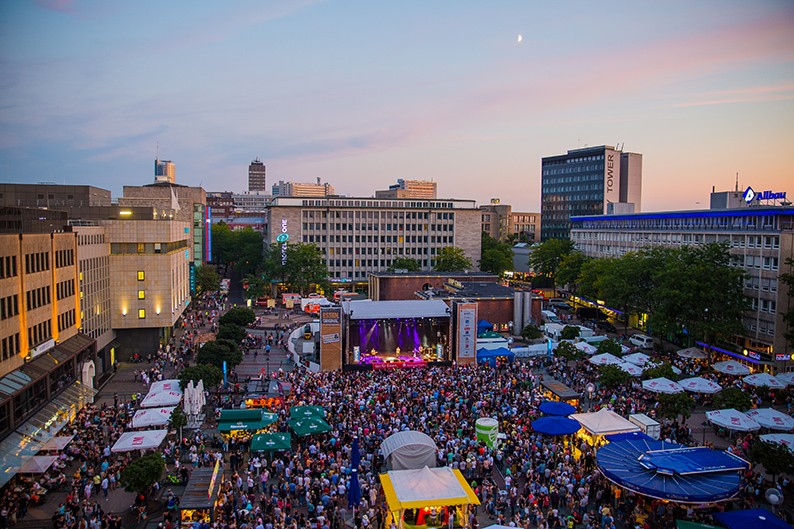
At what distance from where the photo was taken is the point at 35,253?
30516 millimetres

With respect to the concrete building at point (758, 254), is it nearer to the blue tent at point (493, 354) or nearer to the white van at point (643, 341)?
the white van at point (643, 341)

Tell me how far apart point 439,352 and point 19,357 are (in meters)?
27.8

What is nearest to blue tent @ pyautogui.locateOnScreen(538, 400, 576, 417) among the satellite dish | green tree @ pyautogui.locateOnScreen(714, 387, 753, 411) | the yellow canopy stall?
green tree @ pyautogui.locateOnScreen(714, 387, 753, 411)

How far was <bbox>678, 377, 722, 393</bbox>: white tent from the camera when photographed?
32.6m

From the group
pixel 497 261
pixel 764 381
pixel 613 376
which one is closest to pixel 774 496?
pixel 613 376

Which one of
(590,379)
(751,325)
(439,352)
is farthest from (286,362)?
(751,325)

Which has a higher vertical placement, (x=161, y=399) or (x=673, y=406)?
(x=673, y=406)

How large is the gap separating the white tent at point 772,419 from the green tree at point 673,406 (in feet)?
9.71

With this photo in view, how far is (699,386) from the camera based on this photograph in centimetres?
3281

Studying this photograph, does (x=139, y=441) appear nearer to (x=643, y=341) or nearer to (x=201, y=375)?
(x=201, y=375)

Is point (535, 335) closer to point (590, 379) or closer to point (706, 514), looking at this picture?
point (590, 379)

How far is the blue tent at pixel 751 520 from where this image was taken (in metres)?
17.7

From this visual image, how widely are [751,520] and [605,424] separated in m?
8.33

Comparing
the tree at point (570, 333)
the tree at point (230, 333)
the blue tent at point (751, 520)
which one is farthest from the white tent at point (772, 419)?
the tree at point (230, 333)
